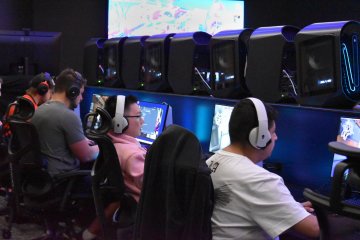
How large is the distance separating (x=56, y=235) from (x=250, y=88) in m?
1.71

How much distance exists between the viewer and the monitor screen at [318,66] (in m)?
2.46

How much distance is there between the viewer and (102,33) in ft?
22.7

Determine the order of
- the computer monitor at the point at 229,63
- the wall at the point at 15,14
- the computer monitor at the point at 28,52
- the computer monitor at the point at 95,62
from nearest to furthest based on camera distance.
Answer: the computer monitor at the point at 229,63
the computer monitor at the point at 95,62
the computer monitor at the point at 28,52
the wall at the point at 15,14

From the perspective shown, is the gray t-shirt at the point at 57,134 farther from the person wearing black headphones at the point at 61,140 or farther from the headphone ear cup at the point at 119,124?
the headphone ear cup at the point at 119,124

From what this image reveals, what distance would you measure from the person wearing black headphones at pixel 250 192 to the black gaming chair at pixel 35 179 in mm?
1484

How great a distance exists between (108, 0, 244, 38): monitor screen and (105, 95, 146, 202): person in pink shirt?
12.8 feet

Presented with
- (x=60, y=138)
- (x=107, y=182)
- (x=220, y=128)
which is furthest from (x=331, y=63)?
(x=60, y=138)

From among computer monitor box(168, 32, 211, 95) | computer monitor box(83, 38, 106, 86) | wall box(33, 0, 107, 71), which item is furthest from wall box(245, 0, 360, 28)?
computer monitor box(168, 32, 211, 95)

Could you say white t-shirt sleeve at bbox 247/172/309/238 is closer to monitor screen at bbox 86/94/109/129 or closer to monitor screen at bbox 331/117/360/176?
monitor screen at bbox 331/117/360/176

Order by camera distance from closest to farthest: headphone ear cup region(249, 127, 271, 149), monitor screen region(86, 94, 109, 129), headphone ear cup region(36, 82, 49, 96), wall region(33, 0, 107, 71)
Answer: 1. headphone ear cup region(249, 127, 271, 149)
2. headphone ear cup region(36, 82, 49, 96)
3. monitor screen region(86, 94, 109, 129)
4. wall region(33, 0, 107, 71)

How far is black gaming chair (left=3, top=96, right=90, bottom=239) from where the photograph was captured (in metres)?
3.22

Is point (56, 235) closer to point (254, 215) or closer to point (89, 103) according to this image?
point (89, 103)

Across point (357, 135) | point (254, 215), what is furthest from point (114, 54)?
point (254, 215)

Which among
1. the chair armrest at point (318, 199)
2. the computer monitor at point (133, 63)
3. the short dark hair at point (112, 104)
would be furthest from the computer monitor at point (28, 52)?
the chair armrest at point (318, 199)
